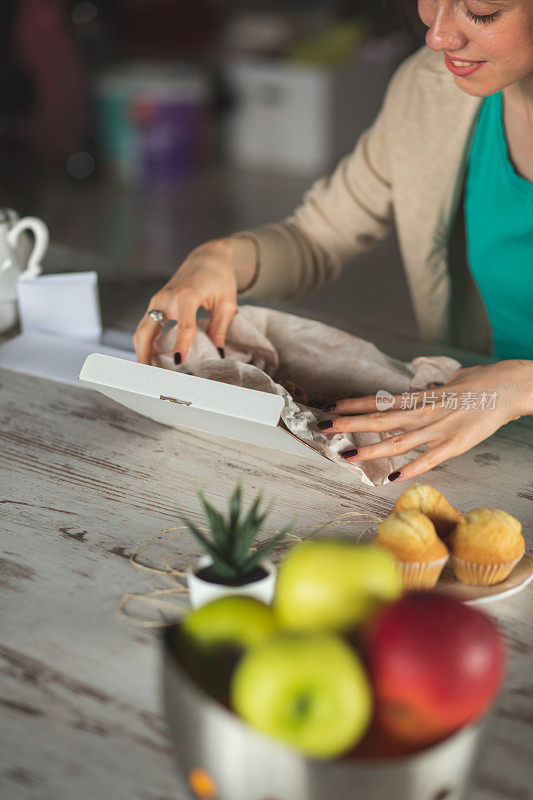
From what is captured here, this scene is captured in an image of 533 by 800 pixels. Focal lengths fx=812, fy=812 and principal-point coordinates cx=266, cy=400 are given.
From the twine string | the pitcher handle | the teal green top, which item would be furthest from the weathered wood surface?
the teal green top

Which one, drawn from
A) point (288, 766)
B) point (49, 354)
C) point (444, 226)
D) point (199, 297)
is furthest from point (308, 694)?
point (444, 226)

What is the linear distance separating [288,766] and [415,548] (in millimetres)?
276

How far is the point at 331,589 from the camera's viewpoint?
491 millimetres

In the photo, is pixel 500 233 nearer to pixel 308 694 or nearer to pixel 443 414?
pixel 443 414

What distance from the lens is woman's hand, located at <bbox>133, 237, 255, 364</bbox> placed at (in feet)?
3.48

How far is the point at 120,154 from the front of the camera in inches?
179

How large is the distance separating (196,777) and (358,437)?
498 millimetres

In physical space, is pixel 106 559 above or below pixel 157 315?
below

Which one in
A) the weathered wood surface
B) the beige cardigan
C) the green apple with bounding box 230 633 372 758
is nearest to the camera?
the green apple with bounding box 230 633 372 758

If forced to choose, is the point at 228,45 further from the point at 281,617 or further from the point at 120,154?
the point at 281,617

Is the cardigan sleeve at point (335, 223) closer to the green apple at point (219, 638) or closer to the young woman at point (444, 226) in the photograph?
the young woman at point (444, 226)

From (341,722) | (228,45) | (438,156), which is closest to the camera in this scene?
(341,722)

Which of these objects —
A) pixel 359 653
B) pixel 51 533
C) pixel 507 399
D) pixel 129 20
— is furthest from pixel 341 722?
pixel 129 20

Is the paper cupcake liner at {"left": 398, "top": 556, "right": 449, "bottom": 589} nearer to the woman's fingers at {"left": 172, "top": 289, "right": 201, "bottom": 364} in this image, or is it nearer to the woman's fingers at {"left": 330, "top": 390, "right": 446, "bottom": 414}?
the woman's fingers at {"left": 330, "top": 390, "right": 446, "bottom": 414}
